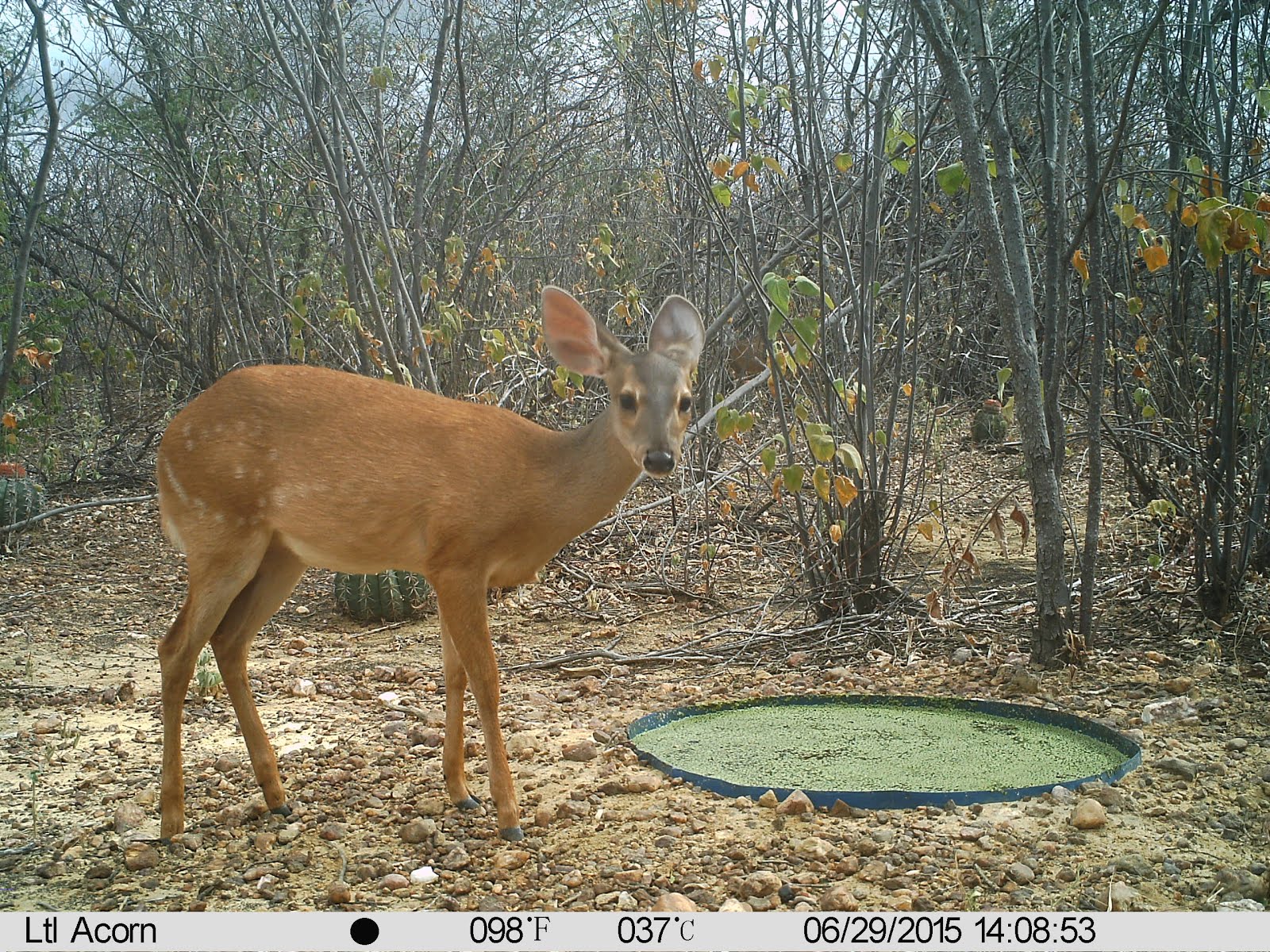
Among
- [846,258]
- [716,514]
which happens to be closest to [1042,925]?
[846,258]

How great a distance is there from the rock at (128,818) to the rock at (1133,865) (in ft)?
8.91

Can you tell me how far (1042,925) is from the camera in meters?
2.62

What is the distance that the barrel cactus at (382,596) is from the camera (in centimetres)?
646

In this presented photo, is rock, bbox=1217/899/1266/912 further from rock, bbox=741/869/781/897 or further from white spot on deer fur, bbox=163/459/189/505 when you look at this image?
white spot on deer fur, bbox=163/459/189/505

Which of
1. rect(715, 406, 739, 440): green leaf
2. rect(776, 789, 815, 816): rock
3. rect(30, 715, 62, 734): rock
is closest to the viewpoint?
rect(776, 789, 815, 816): rock

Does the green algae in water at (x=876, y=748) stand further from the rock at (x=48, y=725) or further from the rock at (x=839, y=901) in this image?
the rock at (x=48, y=725)

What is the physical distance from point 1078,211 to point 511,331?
388cm

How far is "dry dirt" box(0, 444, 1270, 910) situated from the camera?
2955mm

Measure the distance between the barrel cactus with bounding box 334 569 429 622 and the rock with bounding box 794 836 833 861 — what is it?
370 centimetres

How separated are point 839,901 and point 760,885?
20 centimetres

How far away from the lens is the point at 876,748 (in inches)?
157

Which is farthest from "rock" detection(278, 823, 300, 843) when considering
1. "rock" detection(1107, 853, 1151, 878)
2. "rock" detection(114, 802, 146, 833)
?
"rock" detection(1107, 853, 1151, 878)

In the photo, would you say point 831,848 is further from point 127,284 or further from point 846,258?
point 127,284

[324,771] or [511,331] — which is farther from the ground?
[511,331]
